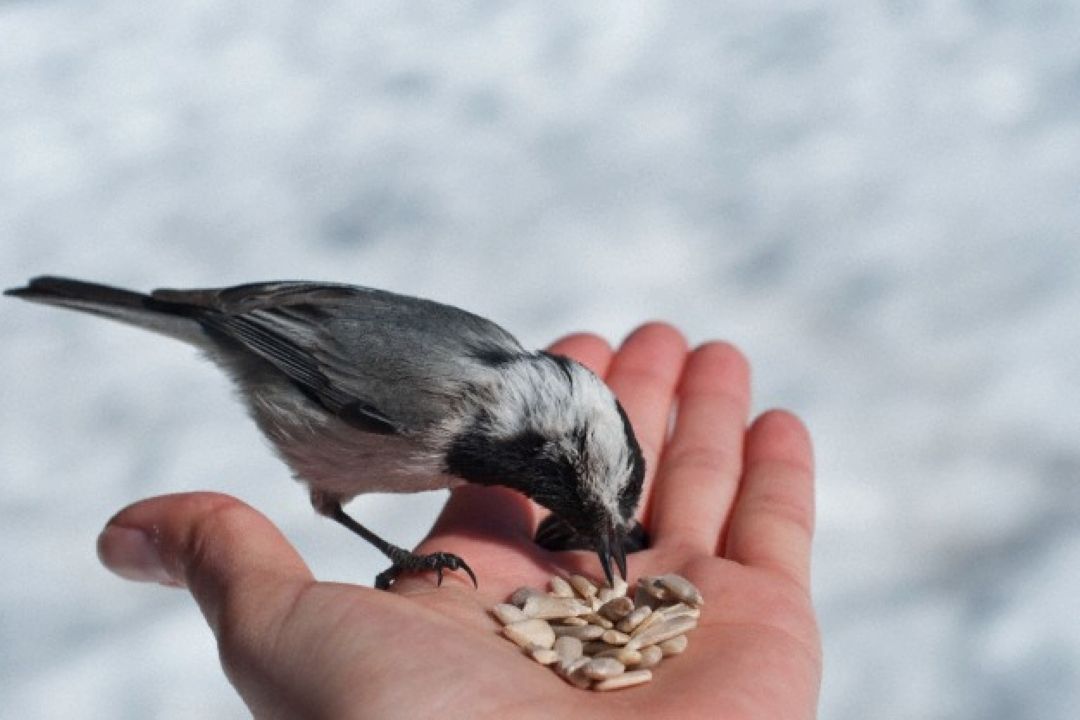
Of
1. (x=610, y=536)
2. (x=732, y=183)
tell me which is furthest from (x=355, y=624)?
(x=732, y=183)

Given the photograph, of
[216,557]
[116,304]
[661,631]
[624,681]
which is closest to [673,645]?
[661,631]

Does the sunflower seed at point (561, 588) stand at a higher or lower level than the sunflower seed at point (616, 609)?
higher

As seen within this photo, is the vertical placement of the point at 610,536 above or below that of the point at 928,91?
below

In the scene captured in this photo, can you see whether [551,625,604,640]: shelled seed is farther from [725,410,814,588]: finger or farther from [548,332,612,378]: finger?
[548,332,612,378]: finger

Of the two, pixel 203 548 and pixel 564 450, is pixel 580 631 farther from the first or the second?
pixel 203 548

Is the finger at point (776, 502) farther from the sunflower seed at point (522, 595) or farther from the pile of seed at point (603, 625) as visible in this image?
the sunflower seed at point (522, 595)

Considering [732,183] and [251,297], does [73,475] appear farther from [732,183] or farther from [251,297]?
[732,183]

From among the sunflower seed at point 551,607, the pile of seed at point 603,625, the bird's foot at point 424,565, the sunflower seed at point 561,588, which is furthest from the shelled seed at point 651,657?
the bird's foot at point 424,565
